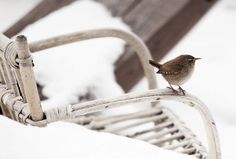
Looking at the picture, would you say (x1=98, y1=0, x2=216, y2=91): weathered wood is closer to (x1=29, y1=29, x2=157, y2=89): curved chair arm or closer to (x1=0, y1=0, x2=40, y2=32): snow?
(x1=29, y1=29, x2=157, y2=89): curved chair arm

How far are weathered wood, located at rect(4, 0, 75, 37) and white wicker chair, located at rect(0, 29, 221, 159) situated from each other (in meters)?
0.77

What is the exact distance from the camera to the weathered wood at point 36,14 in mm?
2574

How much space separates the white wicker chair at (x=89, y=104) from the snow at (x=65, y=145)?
8 cm

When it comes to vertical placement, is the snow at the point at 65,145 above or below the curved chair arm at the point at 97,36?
below

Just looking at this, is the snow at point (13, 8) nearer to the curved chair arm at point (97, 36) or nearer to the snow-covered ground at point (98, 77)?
the snow-covered ground at point (98, 77)

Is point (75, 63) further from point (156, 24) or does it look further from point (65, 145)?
point (65, 145)

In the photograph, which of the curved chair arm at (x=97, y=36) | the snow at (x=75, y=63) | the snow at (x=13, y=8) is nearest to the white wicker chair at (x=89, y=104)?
the curved chair arm at (x=97, y=36)

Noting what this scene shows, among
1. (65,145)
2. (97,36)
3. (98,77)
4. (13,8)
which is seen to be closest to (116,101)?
(65,145)

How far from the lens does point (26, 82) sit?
1.39 m

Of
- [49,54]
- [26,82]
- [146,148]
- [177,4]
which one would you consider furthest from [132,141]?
[177,4]

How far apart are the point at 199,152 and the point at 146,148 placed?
0.40m

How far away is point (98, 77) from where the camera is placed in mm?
2297

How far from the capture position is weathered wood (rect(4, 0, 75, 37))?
257cm

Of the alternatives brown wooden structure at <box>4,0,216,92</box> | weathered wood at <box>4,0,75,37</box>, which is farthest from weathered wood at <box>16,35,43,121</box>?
weathered wood at <box>4,0,75,37</box>
